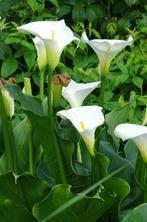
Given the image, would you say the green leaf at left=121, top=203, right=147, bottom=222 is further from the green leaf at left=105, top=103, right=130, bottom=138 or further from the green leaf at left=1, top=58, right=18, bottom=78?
the green leaf at left=1, top=58, right=18, bottom=78

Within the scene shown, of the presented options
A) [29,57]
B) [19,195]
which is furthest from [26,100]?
[29,57]

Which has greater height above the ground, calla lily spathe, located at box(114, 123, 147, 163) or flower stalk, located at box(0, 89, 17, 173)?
calla lily spathe, located at box(114, 123, 147, 163)

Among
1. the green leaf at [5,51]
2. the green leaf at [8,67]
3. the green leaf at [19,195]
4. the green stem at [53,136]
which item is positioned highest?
the green stem at [53,136]

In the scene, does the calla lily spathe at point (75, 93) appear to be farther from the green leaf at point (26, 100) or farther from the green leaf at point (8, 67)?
the green leaf at point (8, 67)

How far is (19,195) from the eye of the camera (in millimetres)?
1179

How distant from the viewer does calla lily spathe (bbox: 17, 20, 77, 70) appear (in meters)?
1.14

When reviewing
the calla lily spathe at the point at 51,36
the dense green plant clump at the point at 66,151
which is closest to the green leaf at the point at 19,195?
the dense green plant clump at the point at 66,151

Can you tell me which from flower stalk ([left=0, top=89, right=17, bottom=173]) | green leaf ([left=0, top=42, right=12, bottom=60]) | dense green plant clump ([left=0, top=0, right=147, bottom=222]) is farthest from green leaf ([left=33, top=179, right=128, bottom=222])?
green leaf ([left=0, top=42, right=12, bottom=60])

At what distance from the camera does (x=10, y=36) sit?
99.2 inches

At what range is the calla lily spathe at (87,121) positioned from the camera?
3.65 ft

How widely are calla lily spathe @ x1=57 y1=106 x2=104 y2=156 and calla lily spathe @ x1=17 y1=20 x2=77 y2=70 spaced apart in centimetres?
10

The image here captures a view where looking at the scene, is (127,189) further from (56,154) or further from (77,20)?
(77,20)

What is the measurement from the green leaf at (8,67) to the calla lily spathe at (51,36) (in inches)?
52.0

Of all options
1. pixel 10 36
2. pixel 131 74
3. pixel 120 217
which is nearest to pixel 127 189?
pixel 120 217
